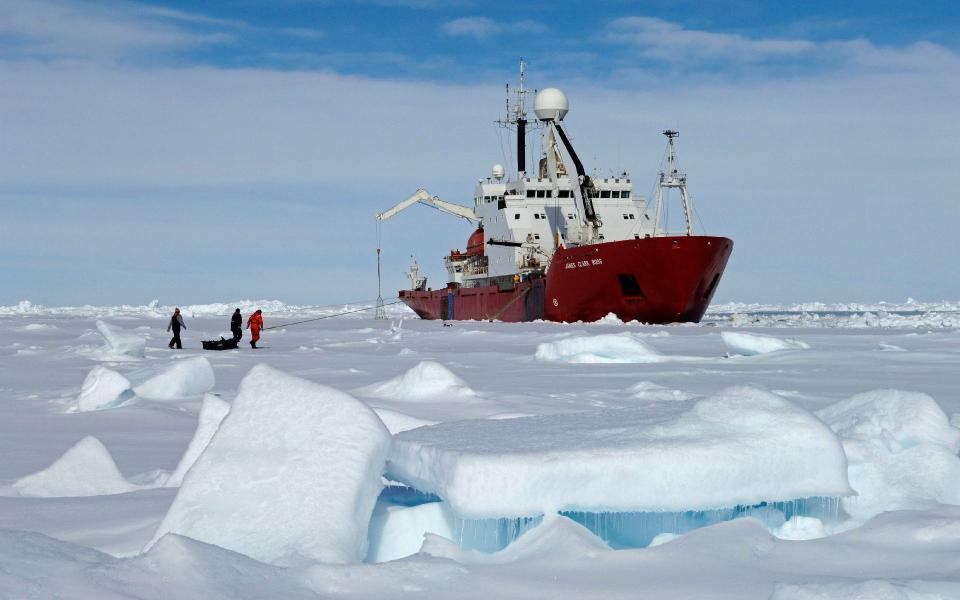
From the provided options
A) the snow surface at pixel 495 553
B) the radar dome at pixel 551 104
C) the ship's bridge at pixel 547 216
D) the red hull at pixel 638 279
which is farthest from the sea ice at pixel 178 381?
the radar dome at pixel 551 104

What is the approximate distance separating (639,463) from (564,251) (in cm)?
2806

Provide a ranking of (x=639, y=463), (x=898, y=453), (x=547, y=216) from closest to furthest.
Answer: (x=639, y=463), (x=898, y=453), (x=547, y=216)

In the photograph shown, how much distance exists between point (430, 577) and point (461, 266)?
139 feet

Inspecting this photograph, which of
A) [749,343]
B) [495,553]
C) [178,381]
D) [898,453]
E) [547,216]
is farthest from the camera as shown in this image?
[547,216]

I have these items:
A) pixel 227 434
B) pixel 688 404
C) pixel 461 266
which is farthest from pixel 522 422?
pixel 461 266

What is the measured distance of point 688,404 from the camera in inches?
189

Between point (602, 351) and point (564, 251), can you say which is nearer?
point (602, 351)

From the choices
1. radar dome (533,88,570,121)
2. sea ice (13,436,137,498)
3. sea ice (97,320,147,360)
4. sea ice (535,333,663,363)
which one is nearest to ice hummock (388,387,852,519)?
sea ice (13,436,137,498)

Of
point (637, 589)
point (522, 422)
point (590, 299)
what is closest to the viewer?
point (637, 589)

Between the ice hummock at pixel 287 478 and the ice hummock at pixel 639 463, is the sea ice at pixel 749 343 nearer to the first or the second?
the ice hummock at pixel 639 463

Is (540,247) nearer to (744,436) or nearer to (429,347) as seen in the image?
(429,347)

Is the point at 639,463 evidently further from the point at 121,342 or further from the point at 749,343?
the point at 121,342

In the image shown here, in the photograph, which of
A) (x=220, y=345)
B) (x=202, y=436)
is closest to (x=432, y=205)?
(x=220, y=345)

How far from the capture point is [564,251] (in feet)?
103
